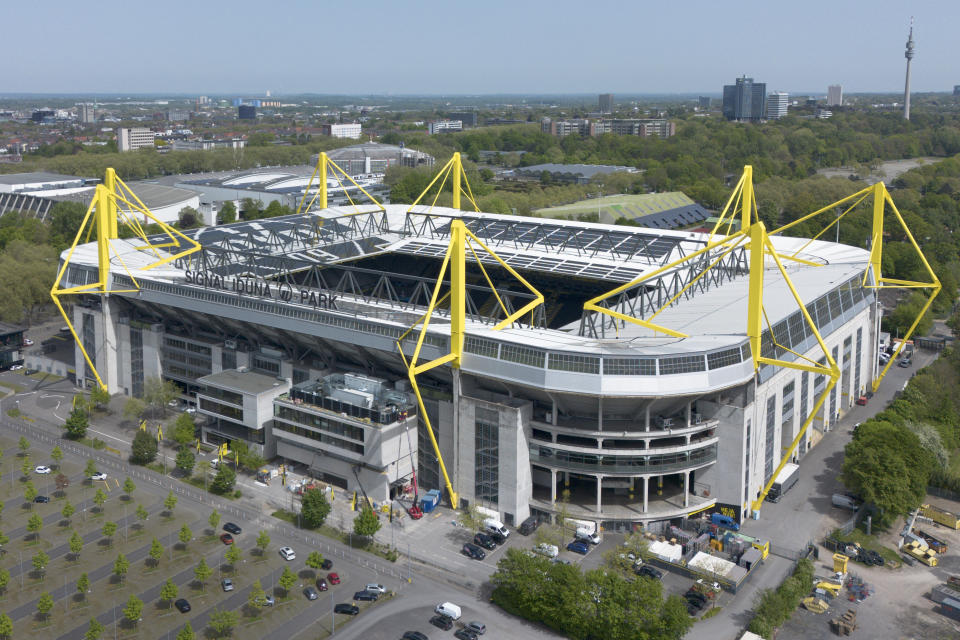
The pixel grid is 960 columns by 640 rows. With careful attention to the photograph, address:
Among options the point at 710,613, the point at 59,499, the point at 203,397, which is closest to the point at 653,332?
the point at 710,613

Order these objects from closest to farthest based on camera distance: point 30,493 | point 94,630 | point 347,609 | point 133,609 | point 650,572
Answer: point 94,630 → point 133,609 → point 347,609 → point 650,572 → point 30,493

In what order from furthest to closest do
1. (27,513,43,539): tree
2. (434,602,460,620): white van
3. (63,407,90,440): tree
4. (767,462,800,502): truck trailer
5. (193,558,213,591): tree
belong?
(63,407,90,440): tree < (767,462,800,502): truck trailer < (27,513,43,539): tree < (193,558,213,591): tree < (434,602,460,620): white van

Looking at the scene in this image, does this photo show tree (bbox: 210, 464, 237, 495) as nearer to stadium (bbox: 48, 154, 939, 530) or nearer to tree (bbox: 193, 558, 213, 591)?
stadium (bbox: 48, 154, 939, 530)

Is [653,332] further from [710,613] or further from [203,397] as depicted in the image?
[203,397]

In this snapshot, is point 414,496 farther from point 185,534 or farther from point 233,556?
point 185,534

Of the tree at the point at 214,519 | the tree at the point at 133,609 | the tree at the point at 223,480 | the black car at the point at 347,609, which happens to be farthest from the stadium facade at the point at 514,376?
the tree at the point at 133,609

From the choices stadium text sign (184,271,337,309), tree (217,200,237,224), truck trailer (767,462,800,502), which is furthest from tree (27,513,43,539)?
tree (217,200,237,224)

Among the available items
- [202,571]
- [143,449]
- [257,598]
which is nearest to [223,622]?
[257,598]
